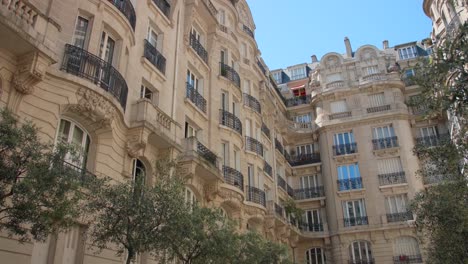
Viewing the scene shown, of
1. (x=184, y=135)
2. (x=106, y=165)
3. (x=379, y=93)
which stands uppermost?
(x=379, y=93)

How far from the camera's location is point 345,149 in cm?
3634

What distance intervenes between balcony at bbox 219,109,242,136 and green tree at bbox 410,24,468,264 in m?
10.2

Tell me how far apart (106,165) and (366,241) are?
2551cm

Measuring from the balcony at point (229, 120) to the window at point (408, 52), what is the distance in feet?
87.9

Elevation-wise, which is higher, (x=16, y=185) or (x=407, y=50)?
(x=407, y=50)

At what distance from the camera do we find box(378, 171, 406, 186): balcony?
33438 mm

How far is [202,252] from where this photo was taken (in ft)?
36.5

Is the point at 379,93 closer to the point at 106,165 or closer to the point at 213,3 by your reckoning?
the point at 213,3

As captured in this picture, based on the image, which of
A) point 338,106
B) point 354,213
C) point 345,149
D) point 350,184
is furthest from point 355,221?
point 338,106

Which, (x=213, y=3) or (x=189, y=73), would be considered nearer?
(x=189, y=73)

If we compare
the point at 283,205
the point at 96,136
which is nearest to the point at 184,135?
the point at 96,136

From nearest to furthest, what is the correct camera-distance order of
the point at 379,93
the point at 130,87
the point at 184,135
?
the point at 130,87
the point at 184,135
the point at 379,93

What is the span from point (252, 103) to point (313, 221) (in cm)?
1359

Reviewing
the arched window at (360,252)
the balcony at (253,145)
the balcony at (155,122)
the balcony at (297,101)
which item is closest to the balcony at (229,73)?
the balcony at (253,145)
